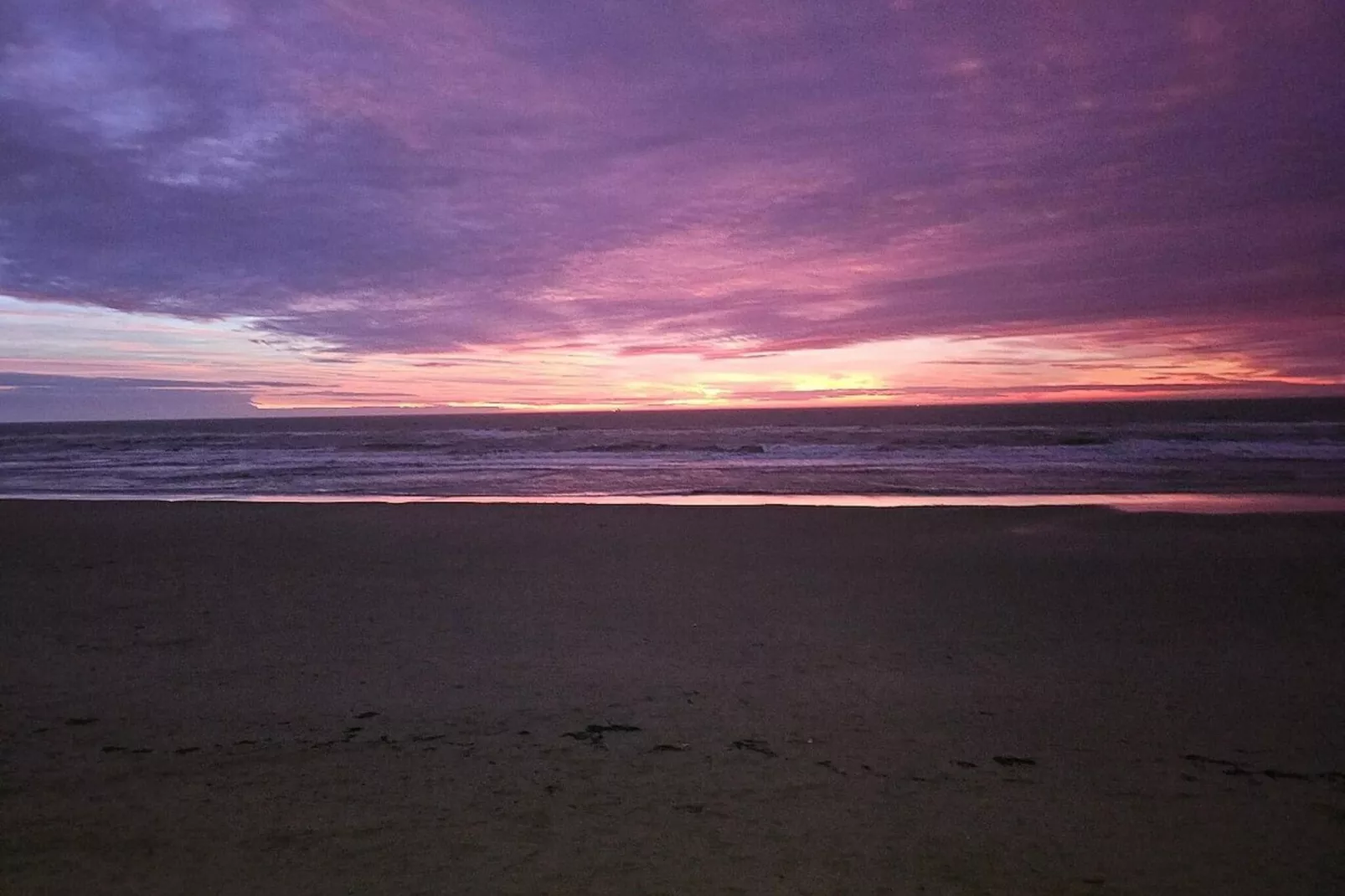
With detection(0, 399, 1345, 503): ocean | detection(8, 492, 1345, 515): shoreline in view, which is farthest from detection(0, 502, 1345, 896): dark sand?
detection(0, 399, 1345, 503): ocean

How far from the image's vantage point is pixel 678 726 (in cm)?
568

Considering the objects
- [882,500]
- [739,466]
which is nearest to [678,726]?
[882,500]

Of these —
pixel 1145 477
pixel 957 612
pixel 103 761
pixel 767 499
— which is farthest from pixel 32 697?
pixel 1145 477

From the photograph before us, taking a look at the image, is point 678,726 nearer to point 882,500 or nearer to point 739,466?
point 882,500

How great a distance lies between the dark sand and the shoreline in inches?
240

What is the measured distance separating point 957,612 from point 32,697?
8086 mm

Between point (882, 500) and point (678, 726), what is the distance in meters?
14.5

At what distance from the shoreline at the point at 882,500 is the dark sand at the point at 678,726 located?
610 centimetres

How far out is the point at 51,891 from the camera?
373 centimetres

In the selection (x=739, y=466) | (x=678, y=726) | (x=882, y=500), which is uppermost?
(x=739, y=466)

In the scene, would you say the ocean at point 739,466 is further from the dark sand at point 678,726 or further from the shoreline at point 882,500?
the dark sand at point 678,726

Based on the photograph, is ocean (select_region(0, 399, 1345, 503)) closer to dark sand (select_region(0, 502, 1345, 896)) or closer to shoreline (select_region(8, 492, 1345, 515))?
shoreline (select_region(8, 492, 1345, 515))

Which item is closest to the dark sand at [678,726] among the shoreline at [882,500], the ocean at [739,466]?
the shoreline at [882,500]

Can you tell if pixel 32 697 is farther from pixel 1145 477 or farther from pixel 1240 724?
pixel 1145 477
